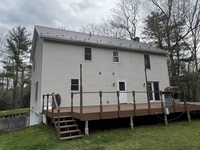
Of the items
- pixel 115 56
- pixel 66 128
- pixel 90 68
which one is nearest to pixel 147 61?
pixel 115 56

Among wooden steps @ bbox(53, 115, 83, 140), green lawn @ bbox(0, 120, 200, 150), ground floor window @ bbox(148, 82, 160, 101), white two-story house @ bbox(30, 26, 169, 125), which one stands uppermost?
white two-story house @ bbox(30, 26, 169, 125)

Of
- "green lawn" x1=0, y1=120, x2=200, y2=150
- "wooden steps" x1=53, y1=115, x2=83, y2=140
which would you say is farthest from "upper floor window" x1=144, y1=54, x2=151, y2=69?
"wooden steps" x1=53, y1=115, x2=83, y2=140

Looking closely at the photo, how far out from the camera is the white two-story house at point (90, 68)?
10242 millimetres

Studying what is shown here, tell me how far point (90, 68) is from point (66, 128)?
5.78m

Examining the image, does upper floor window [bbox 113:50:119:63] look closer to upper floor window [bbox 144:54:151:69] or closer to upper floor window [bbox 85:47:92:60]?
upper floor window [bbox 85:47:92:60]

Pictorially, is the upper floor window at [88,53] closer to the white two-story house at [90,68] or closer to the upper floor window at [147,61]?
the white two-story house at [90,68]

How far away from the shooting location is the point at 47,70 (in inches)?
396

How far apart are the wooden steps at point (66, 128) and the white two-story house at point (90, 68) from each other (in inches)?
132

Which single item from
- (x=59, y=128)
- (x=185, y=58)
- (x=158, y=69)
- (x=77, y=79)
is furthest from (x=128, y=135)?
(x=185, y=58)

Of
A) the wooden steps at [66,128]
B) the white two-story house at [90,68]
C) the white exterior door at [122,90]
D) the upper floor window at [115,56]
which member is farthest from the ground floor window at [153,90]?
the wooden steps at [66,128]

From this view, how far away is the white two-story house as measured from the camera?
33.6 ft

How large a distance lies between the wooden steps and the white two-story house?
11.0 ft

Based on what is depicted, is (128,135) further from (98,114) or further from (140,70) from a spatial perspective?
(140,70)

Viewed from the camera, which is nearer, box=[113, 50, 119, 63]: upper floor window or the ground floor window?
box=[113, 50, 119, 63]: upper floor window
